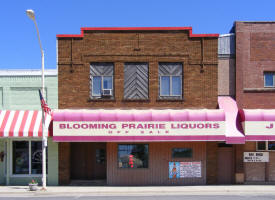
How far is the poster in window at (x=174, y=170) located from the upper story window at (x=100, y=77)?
5165mm

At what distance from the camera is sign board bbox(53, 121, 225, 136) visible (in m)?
14.4

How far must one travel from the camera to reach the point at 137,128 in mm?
14477

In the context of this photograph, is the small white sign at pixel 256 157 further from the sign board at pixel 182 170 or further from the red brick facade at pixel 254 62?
the sign board at pixel 182 170

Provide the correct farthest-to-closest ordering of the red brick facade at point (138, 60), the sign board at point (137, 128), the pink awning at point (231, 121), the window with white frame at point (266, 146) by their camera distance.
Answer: the window with white frame at point (266, 146)
the red brick facade at point (138, 60)
the sign board at point (137, 128)
the pink awning at point (231, 121)

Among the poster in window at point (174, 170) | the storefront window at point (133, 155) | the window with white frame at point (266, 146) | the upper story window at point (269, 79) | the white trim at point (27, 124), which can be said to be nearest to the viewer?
the white trim at point (27, 124)

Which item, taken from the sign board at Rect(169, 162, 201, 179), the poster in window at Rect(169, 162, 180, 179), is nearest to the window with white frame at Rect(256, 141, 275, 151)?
the sign board at Rect(169, 162, 201, 179)

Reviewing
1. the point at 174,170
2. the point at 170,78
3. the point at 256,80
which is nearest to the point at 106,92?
the point at 170,78

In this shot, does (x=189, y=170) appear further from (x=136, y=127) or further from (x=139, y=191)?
(x=136, y=127)

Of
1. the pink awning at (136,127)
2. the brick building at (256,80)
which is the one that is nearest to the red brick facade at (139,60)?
the pink awning at (136,127)

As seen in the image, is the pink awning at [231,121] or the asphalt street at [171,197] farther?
the pink awning at [231,121]

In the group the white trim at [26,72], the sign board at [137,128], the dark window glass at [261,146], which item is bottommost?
the dark window glass at [261,146]

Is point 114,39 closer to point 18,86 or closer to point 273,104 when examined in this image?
point 18,86

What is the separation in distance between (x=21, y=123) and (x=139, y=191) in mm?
7159

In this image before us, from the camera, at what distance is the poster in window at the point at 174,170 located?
15344 mm
